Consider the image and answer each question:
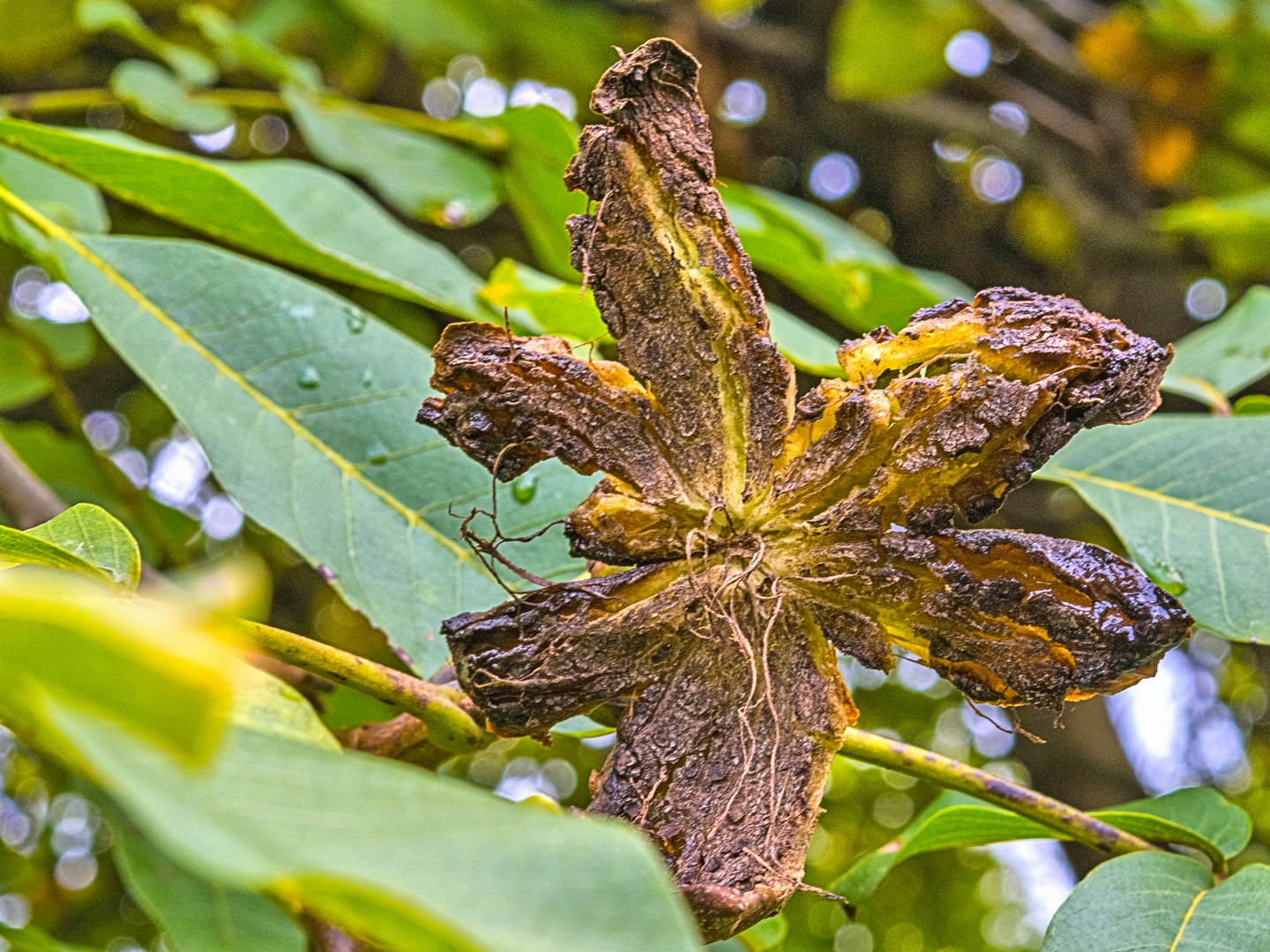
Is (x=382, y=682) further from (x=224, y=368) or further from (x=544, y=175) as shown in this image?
(x=544, y=175)

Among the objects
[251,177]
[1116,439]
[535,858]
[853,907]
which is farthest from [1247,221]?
[535,858]

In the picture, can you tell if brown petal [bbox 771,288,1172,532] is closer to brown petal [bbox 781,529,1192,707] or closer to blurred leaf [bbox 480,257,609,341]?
brown petal [bbox 781,529,1192,707]

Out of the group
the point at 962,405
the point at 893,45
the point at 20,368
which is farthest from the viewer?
the point at 893,45

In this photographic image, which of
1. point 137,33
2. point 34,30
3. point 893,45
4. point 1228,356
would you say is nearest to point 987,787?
point 1228,356

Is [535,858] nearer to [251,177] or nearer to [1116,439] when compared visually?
[1116,439]

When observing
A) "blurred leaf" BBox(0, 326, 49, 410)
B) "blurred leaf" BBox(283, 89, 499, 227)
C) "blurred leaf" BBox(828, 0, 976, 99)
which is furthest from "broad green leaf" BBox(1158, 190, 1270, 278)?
"blurred leaf" BBox(0, 326, 49, 410)
